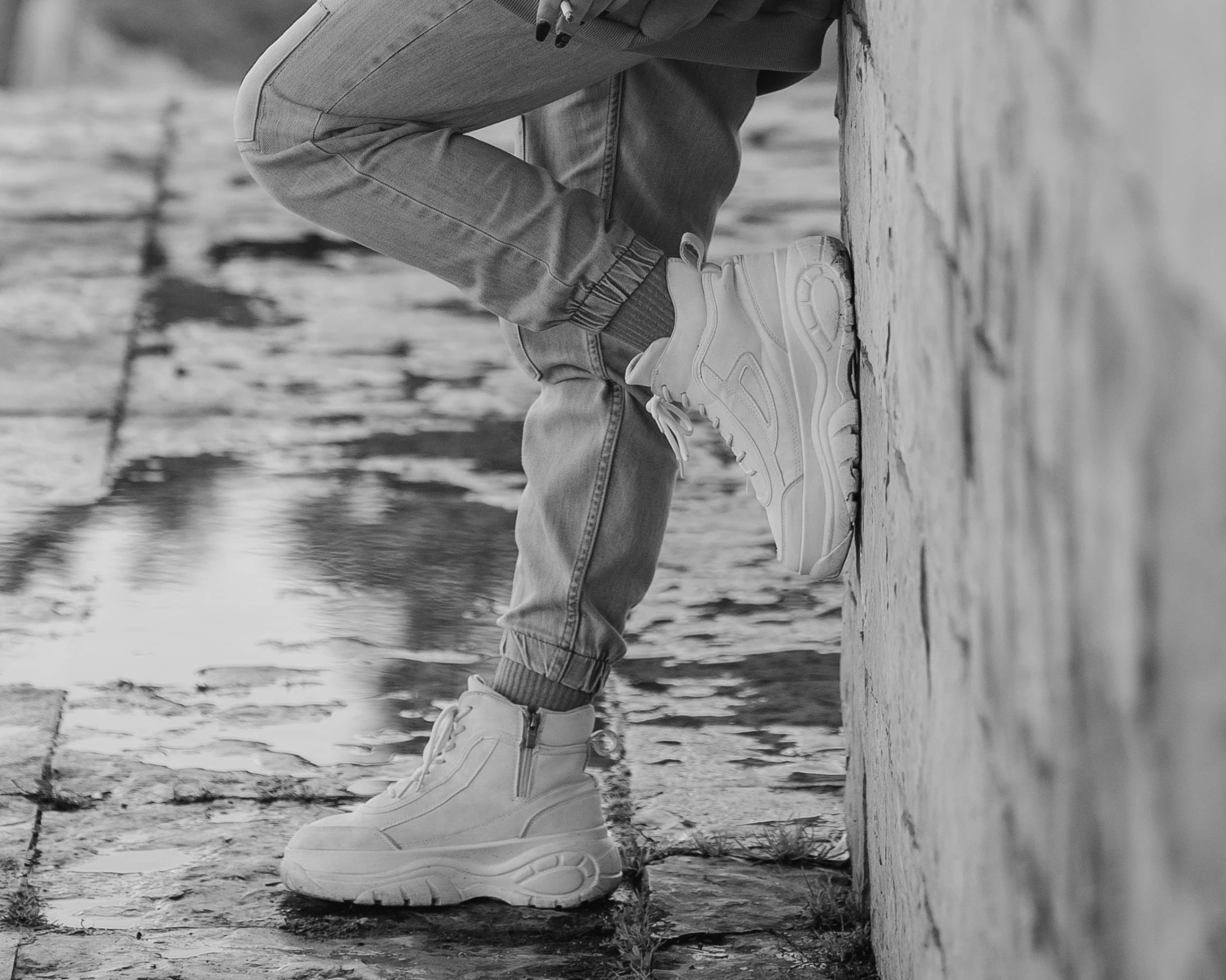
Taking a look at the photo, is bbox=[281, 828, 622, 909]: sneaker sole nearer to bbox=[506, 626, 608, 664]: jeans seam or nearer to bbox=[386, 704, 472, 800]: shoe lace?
bbox=[386, 704, 472, 800]: shoe lace

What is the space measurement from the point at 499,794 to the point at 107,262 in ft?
10.2

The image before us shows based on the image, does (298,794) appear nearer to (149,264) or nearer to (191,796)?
(191,796)

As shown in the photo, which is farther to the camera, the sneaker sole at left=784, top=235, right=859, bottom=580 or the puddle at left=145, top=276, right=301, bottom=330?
the puddle at left=145, top=276, right=301, bottom=330

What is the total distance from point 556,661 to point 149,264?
310 centimetres

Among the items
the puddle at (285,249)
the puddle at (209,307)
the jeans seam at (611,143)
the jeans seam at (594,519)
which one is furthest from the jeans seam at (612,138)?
the puddle at (285,249)

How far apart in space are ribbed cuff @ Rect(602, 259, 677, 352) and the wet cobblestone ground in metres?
0.65

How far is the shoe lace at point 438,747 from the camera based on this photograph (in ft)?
6.27

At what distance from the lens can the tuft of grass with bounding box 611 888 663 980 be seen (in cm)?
171

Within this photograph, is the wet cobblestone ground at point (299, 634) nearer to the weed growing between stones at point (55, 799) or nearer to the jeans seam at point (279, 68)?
the weed growing between stones at point (55, 799)

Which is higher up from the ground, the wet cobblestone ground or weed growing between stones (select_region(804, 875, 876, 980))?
the wet cobblestone ground

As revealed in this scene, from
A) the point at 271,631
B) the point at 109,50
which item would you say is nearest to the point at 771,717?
the point at 271,631

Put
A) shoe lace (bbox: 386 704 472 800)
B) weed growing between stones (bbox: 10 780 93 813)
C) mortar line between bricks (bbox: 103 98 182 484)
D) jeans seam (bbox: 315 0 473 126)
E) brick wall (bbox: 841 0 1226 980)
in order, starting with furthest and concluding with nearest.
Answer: mortar line between bricks (bbox: 103 98 182 484) < weed growing between stones (bbox: 10 780 93 813) < shoe lace (bbox: 386 704 472 800) < jeans seam (bbox: 315 0 473 126) < brick wall (bbox: 841 0 1226 980)

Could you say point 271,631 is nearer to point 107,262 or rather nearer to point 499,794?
point 499,794

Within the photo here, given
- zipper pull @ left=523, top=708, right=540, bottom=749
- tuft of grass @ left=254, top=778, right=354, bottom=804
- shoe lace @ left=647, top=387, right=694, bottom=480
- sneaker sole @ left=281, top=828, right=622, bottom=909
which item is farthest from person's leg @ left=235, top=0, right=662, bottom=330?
tuft of grass @ left=254, top=778, right=354, bottom=804
